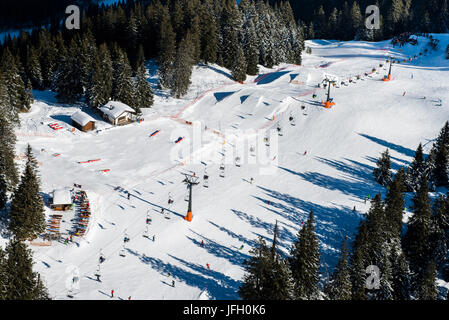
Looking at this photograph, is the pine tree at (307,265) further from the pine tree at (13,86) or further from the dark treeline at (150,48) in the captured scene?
the pine tree at (13,86)

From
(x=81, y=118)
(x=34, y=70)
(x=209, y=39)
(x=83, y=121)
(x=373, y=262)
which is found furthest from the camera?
(x=209, y=39)

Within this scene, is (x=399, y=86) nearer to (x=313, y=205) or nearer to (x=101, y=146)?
(x=313, y=205)

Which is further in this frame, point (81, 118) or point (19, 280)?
point (81, 118)

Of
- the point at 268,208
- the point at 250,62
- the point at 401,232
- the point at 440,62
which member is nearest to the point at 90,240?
the point at 268,208

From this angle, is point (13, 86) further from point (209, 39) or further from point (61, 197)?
point (209, 39)

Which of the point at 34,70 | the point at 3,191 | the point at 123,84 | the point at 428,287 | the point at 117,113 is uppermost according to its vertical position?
the point at 34,70

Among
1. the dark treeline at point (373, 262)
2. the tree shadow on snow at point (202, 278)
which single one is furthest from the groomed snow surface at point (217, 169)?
the dark treeline at point (373, 262)

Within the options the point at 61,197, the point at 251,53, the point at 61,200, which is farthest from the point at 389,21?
the point at 61,200
